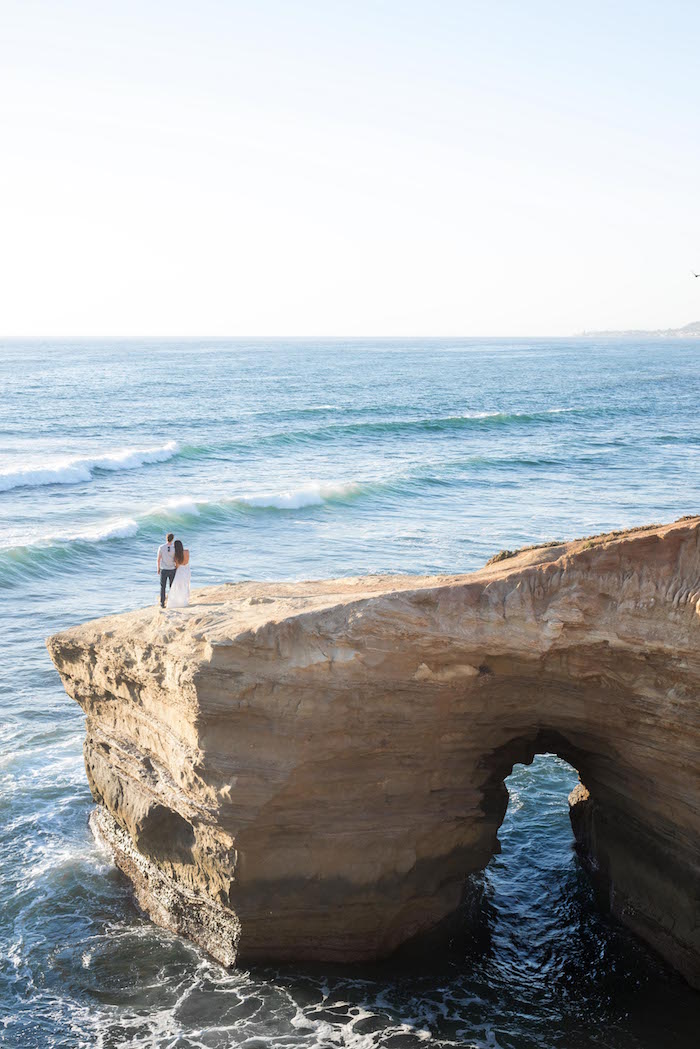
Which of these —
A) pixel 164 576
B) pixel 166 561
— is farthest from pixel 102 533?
pixel 166 561

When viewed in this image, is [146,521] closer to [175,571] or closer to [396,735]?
[175,571]

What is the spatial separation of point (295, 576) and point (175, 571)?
12060mm

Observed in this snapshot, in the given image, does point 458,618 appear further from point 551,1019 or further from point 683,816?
point 551,1019

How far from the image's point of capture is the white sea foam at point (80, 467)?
37.6 metres

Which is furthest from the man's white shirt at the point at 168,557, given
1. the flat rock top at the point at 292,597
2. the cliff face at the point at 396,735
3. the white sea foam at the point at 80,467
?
the white sea foam at the point at 80,467

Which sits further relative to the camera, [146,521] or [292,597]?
[146,521]

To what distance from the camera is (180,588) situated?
12734 mm

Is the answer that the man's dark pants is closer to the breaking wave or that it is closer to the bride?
the bride

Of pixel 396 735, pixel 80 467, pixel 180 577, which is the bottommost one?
pixel 80 467

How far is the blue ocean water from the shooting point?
1016 centimetres

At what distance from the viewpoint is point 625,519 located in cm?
2966

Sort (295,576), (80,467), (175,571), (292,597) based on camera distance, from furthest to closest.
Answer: (80,467)
(295,576)
(175,571)
(292,597)

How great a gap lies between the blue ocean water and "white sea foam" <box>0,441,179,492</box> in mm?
115

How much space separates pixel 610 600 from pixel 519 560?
3.71ft
